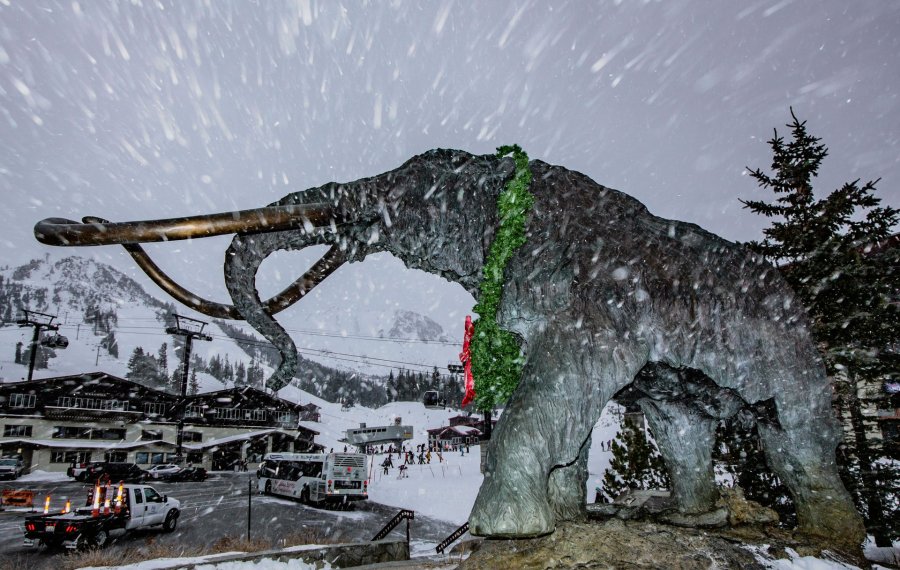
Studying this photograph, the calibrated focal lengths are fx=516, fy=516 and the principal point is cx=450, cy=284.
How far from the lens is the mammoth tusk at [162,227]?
3.35m

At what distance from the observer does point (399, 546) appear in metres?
6.08

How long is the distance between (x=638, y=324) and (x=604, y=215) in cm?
88

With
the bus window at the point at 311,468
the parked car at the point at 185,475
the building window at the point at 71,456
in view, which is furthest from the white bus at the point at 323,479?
the building window at the point at 71,456

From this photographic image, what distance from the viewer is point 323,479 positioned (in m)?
20.8

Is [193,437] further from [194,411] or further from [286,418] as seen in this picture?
[286,418]

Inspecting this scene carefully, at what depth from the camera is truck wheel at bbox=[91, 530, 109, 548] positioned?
37.9 ft

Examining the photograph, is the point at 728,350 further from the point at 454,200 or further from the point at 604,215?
the point at 454,200

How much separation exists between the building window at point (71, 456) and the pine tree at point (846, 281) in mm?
42681

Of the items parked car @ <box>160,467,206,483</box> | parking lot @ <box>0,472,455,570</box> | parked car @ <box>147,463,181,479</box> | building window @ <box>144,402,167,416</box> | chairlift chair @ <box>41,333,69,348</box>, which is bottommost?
parked car @ <box>160,467,206,483</box>

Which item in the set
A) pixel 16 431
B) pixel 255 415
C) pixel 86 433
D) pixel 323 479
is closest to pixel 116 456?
pixel 86 433

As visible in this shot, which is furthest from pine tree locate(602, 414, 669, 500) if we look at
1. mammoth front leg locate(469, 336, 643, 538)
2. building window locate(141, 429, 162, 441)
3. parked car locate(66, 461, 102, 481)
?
building window locate(141, 429, 162, 441)

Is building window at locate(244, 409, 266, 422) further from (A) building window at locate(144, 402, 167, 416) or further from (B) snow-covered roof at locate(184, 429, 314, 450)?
(A) building window at locate(144, 402, 167, 416)

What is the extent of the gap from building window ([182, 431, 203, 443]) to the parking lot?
1657cm

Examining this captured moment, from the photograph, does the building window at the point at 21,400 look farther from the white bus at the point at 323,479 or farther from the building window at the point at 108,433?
the white bus at the point at 323,479
